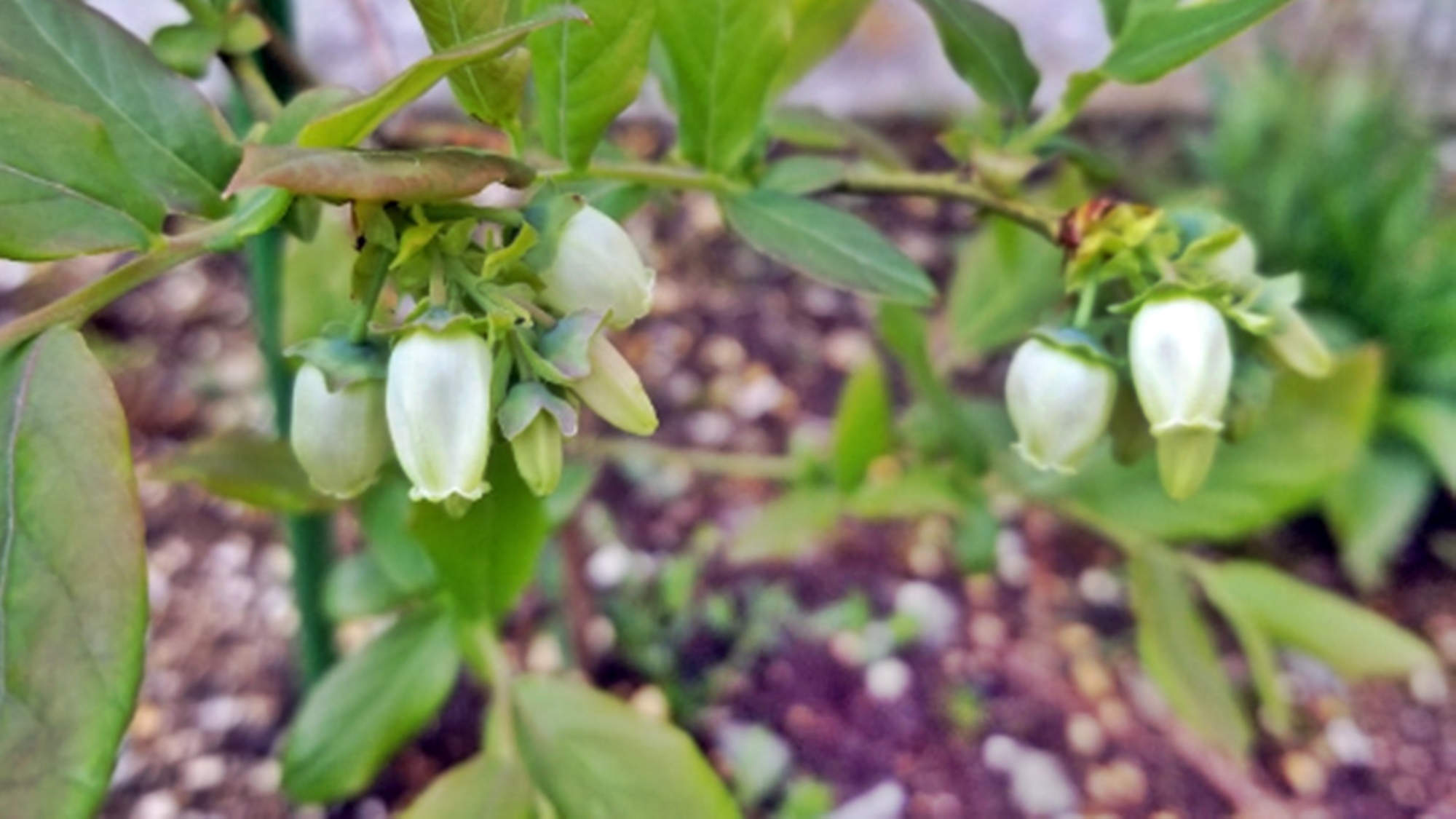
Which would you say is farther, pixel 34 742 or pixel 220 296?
pixel 220 296

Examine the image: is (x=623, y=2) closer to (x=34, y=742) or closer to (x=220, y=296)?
(x=34, y=742)

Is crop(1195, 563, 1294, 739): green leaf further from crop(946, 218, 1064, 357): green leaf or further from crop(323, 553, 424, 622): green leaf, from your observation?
crop(323, 553, 424, 622): green leaf

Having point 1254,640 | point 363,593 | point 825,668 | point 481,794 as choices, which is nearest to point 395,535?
point 363,593

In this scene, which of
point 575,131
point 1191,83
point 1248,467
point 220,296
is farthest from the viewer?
point 1191,83

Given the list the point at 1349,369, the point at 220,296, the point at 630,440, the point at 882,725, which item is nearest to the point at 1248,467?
the point at 1349,369

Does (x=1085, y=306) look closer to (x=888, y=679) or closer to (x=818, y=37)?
(x=818, y=37)

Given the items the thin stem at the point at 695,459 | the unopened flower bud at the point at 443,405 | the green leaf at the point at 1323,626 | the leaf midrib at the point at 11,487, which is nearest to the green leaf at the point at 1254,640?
the green leaf at the point at 1323,626
